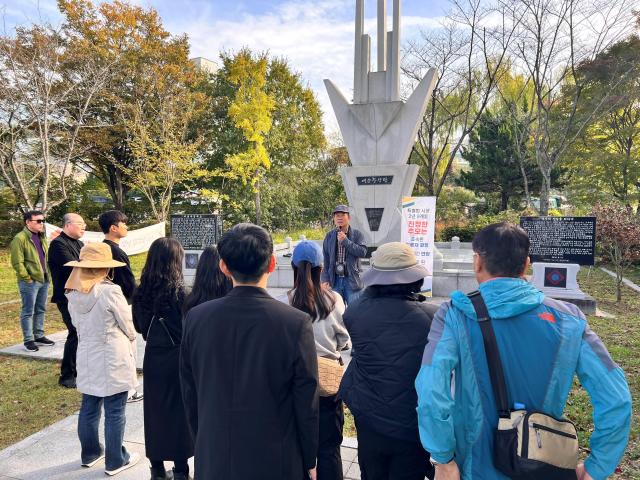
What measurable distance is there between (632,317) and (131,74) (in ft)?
59.7

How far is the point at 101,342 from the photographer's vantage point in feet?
9.50

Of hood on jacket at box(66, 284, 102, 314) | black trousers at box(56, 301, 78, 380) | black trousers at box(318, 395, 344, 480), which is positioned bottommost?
black trousers at box(56, 301, 78, 380)

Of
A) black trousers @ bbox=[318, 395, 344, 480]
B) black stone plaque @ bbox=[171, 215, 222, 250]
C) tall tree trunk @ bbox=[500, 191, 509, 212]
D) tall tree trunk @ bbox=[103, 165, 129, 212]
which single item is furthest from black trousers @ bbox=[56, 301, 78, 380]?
tall tree trunk @ bbox=[500, 191, 509, 212]

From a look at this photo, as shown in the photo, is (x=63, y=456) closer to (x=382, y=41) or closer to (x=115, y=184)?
(x=382, y=41)

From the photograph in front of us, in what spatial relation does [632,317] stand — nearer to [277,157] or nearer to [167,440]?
[167,440]

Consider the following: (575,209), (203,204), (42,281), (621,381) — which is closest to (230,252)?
(621,381)

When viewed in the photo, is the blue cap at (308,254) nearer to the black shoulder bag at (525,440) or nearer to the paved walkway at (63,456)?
the black shoulder bag at (525,440)

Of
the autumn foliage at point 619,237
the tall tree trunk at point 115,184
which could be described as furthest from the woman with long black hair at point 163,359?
the tall tree trunk at point 115,184

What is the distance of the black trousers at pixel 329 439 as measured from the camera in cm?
225

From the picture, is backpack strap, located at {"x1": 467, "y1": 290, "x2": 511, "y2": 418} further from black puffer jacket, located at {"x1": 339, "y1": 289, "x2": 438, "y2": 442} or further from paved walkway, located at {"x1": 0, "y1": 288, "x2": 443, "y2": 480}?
paved walkway, located at {"x1": 0, "y1": 288, "x2": 443, "y2": 480}

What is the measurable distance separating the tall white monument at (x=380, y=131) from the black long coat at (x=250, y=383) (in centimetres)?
826

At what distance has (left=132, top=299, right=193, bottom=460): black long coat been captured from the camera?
2686 mm

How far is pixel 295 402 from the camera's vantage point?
174cm

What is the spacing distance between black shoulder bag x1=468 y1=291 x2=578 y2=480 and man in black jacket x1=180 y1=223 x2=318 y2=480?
0.70 m
